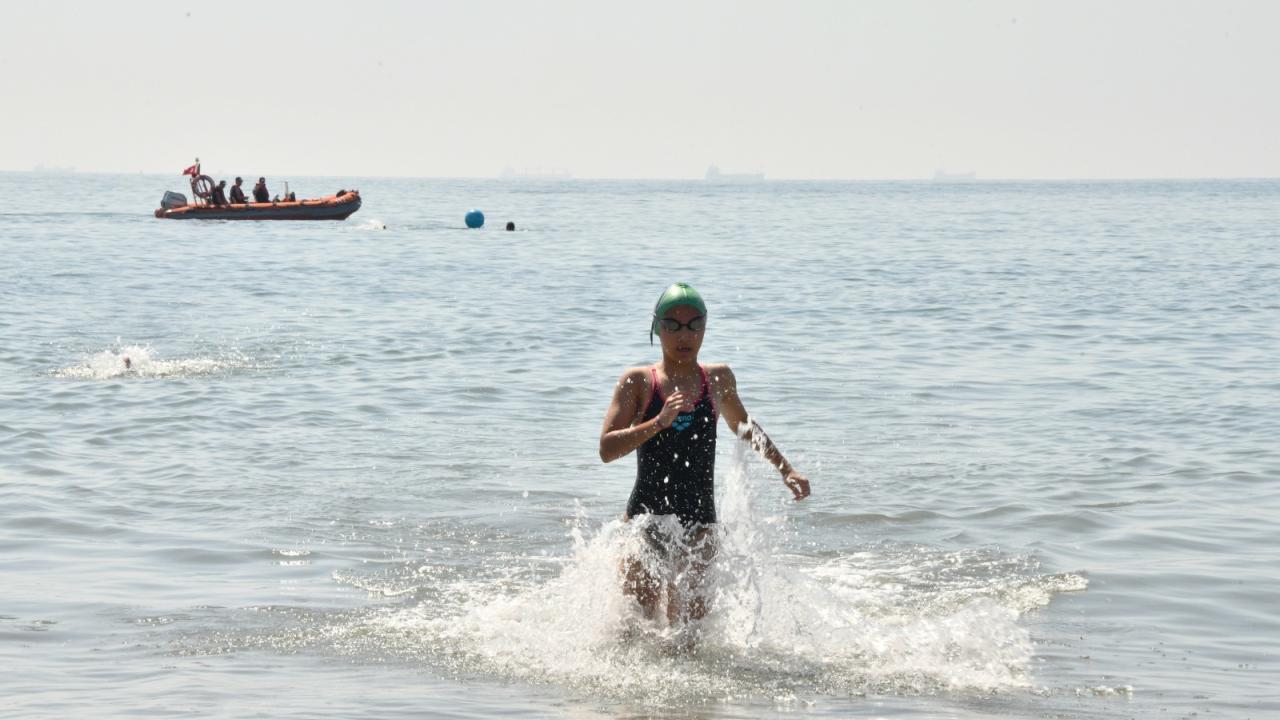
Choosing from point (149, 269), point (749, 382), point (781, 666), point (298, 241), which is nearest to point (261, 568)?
point (781, 666)

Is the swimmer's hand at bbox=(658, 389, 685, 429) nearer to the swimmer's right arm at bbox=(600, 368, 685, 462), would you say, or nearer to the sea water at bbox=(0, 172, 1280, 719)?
the swimmer's right arm at bbox=(600, 368, 685, 462)

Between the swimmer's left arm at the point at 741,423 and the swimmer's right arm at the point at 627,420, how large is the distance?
299 mm

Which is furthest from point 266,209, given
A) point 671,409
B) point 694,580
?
point 671,409

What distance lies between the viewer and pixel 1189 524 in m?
10.6

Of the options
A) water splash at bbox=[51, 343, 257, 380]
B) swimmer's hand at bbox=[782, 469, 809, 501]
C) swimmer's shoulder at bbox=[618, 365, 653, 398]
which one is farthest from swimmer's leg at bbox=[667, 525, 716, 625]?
water splash at bbox=[51, 343, 257, 380]

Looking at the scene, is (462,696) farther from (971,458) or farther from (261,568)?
(971,458)

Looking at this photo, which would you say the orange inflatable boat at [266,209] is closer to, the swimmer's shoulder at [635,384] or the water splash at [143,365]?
the water splash at [143,365]

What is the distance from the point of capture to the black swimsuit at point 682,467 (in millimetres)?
7250

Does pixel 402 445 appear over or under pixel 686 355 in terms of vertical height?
under

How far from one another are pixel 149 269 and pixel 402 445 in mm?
26210

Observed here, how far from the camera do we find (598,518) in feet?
36.1

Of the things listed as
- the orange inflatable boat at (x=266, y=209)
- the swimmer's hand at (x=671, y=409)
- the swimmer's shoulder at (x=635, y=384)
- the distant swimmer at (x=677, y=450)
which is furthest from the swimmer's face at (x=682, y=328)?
the orange inflatable boat at (x=266, y=209)

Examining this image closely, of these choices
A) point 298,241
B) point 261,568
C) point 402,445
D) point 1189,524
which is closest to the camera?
point 261,568

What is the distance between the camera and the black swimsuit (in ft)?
23.8
